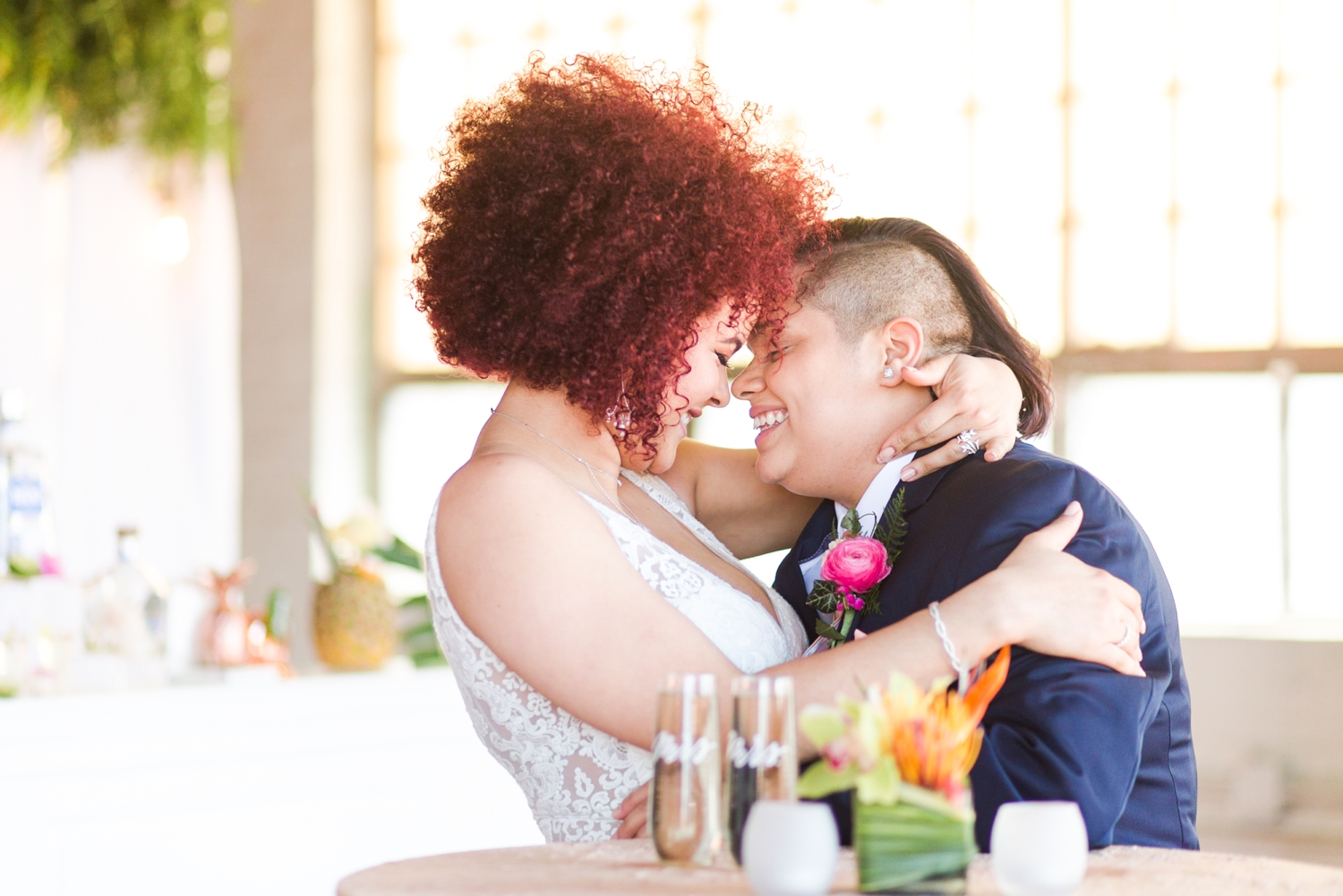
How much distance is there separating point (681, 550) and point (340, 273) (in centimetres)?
426

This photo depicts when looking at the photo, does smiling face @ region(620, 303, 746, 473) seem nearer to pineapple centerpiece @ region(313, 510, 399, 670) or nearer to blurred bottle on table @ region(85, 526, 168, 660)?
blurred bottle on table @ region(85, 526, 168, 660)

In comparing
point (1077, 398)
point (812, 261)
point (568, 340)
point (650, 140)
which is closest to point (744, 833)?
point (568, 340)

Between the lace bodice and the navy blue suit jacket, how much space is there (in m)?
0.19

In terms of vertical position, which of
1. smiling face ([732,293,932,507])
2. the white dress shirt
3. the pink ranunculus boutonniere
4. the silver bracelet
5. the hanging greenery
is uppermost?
the hanging greenery

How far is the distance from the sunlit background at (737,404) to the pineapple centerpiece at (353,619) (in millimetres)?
88

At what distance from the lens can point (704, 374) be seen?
5.91 feet

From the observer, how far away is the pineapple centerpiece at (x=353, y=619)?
338 cm

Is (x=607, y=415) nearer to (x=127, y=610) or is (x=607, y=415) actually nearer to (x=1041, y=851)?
(x=1041, y=851)

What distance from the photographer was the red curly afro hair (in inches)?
65.9

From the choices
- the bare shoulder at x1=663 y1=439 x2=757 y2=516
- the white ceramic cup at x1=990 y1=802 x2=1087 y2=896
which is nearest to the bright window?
the bare shoulder at x1=663 y1=439 x2=757 y2=516

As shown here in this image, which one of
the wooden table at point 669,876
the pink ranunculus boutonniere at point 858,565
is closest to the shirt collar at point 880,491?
the pink ranunculus boutonniere at point 858,565

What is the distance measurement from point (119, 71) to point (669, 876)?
14.2 ft

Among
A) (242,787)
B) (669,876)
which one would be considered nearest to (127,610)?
(242,787)

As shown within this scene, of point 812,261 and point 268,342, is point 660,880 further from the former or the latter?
point 268,342
